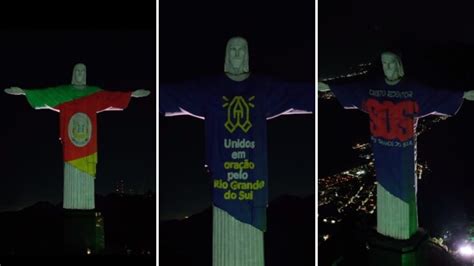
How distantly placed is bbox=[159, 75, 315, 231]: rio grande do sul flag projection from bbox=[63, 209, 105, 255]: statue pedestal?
1.58 feet

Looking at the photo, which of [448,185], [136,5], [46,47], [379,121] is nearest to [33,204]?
[46,47]

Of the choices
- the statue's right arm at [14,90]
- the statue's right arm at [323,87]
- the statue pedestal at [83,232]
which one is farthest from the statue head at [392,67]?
the statue's right arm at [14,90]

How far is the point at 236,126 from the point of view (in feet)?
7.23

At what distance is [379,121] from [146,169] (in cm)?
88

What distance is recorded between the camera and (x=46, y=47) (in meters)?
2.40

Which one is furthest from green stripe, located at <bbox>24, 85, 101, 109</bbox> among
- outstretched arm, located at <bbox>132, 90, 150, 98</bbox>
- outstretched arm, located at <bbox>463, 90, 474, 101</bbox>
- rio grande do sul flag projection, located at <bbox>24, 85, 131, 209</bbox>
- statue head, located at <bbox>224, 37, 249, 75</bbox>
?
outstretched arm, located at <bbox>463, 90, 474, 101</bbox>

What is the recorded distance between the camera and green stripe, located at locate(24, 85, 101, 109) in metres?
2.35

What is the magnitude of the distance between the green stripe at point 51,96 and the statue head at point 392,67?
112 cm

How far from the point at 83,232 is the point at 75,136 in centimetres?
36

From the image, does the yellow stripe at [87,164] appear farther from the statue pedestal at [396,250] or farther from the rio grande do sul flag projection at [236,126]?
the statue pedestal at [396,250]

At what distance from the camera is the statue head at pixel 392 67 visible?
2.22 metres

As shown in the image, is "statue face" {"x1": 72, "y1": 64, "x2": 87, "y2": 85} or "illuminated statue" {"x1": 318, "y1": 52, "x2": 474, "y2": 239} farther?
"statue face" {"x1": 72, "y1": 64, "x2": 87, "y2": 85}

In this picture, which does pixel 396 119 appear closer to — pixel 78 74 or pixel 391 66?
pixel 391 66

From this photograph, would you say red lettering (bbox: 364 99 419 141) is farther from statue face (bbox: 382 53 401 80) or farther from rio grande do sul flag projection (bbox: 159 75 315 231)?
rio grande do sul flag projection (bbox: 159 75 315 231)
